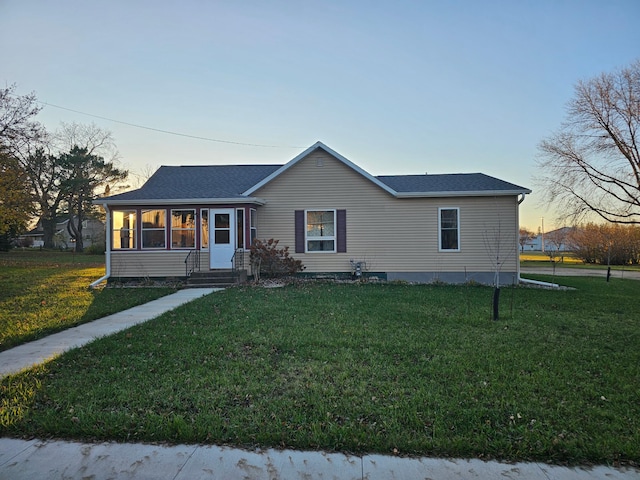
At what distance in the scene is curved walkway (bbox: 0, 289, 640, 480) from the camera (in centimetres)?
291

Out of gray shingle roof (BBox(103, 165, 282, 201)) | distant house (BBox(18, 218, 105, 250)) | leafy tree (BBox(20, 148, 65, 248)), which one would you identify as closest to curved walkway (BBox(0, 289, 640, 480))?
gray shingle roof (BBox(103, 165, 282, 201))

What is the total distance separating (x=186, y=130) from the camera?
21.4 m

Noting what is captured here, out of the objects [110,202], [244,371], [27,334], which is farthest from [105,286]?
[244,371]

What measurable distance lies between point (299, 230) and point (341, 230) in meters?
1.56

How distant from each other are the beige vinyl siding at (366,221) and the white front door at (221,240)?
1219mm

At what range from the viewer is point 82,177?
3975 cm

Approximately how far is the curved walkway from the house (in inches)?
455

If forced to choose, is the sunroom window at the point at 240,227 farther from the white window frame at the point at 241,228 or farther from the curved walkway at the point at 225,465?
the curved walkway at the point at 225,465

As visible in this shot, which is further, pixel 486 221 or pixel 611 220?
pixel 611 220

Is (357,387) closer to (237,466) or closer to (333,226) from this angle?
(237,466)

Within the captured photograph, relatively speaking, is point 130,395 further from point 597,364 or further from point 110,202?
point 110,202

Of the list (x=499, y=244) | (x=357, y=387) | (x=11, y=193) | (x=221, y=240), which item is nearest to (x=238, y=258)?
(x=221, y=240)

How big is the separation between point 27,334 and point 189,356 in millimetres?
3467

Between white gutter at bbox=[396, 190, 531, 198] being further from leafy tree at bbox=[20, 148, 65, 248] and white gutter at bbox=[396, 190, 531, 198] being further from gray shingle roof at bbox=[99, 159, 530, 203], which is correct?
leafy tree at bbox=[20, 148, 65, 248]
